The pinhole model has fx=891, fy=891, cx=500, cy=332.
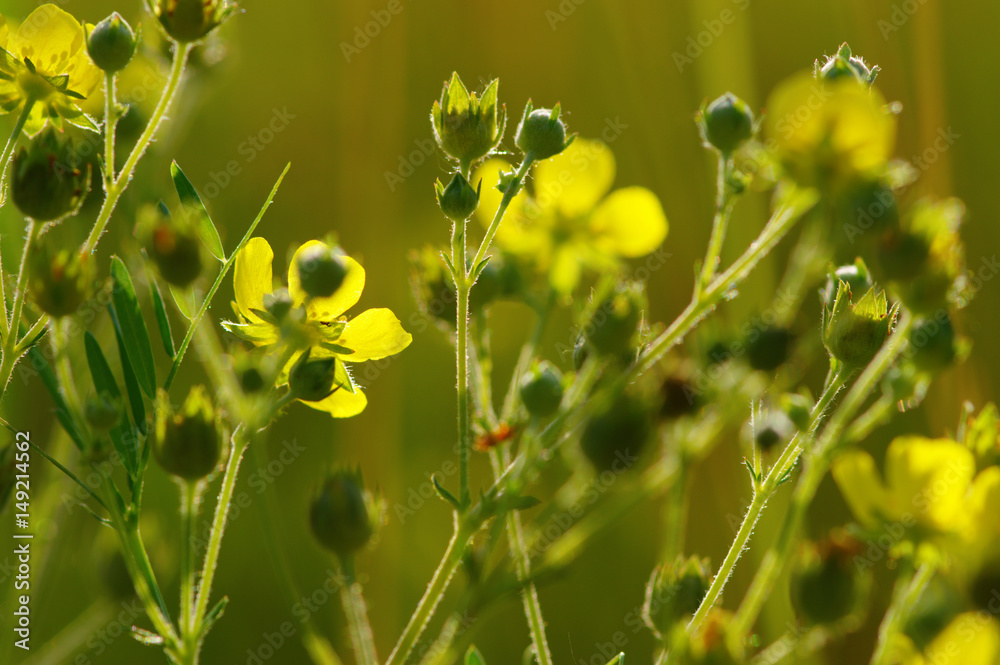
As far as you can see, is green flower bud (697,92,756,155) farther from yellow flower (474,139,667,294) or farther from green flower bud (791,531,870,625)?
green flower bud (791,531,870,625)

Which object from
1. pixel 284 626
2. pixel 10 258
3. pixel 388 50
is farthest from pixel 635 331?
pixel 388 50

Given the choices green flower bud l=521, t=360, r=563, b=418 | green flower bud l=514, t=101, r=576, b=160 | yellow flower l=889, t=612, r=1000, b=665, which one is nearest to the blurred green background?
green flower bud l=514, t=101, r=576, b=160

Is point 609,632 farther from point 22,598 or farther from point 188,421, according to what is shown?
point 188,421

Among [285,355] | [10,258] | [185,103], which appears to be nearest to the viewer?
[285,355]

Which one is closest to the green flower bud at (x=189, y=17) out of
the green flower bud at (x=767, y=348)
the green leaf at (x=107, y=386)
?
the green leaf at (x=107, y=386)

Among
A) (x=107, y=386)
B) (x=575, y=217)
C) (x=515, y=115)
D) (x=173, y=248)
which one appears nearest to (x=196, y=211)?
(x=173, y=248)

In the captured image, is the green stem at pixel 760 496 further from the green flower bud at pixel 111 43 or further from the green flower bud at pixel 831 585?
the green flower bud at pixel 111 43

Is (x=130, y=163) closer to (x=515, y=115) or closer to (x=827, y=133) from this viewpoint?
(x=827, y=133)
